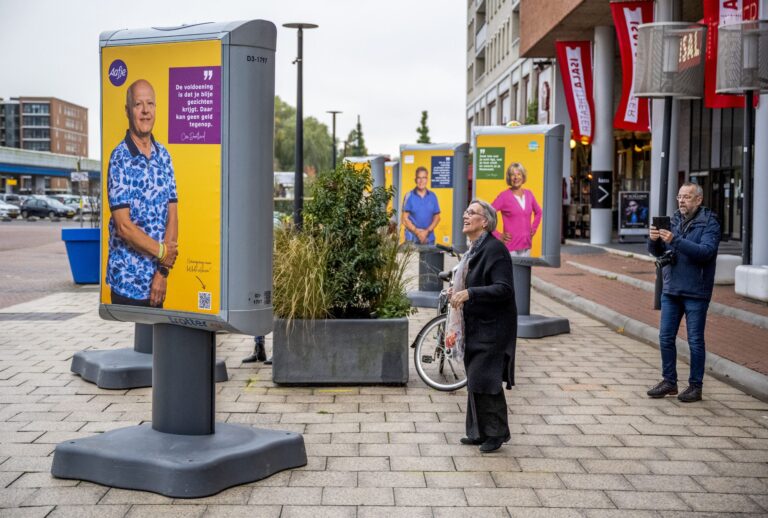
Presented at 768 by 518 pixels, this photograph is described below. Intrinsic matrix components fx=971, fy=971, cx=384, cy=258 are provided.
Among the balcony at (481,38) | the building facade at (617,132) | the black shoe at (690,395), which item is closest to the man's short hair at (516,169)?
the black shoe at (690,395)

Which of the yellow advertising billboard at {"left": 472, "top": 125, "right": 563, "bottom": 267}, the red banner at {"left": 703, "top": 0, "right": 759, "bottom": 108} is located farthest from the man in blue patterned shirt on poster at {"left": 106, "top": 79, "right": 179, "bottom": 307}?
the red banner at {"left": 703, "top": 0, "right": 759, "bottom": 108}

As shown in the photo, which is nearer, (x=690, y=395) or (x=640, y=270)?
(x=690, y=395)

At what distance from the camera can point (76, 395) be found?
8117 millimetres

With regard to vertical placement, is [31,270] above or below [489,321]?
below

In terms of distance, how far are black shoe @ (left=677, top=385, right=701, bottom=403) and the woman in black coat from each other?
2.34m

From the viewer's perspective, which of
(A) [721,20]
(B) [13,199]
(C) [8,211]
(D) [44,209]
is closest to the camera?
(A) [721,20]

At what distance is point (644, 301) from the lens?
15578 millimetres

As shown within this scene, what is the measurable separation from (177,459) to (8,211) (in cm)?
6529

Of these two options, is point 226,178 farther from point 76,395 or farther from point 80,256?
point 80,256

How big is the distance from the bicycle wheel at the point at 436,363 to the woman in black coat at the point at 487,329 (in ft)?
6.83

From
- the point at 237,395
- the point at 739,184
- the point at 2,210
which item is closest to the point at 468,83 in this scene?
the point at 2,210

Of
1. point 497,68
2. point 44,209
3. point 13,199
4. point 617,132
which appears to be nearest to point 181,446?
point 617,132

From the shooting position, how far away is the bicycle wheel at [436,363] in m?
8.62

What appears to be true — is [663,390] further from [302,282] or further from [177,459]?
[177,459]
